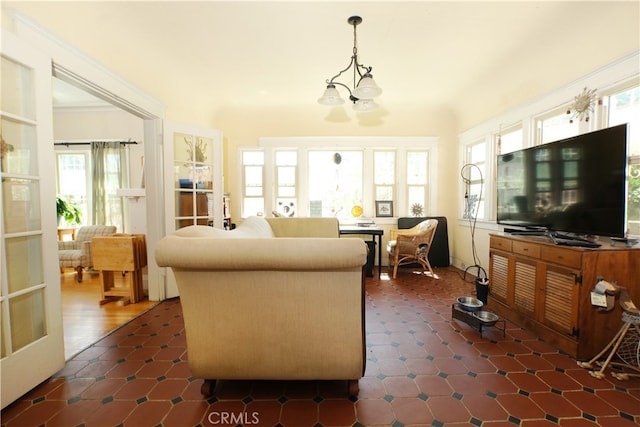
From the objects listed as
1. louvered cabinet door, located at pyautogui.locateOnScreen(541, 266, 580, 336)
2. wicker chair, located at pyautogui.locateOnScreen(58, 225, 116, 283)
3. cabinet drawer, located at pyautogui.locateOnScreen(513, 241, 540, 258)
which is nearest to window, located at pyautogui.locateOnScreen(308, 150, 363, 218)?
cabinet drawer, located at pyautogui.locateOnScreen(513, 241, 540, 258)

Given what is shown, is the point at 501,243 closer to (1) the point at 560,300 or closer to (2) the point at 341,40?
(1) the point at 560,300

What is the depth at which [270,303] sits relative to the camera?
136 centimetres

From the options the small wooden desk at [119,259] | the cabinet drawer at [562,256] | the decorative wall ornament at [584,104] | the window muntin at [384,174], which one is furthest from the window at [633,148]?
the small wooden desk at [119,259]

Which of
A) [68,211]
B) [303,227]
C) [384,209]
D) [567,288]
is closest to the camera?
[567,288]

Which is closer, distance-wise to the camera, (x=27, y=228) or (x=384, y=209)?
(x=27, y=228)

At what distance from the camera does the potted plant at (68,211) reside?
416 centimetres

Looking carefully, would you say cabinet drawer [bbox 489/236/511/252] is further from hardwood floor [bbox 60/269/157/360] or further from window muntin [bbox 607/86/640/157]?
hardwood floor [bbox 60/269/157/360]

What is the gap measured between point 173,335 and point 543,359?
2956 mm

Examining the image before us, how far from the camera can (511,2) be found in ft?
6.81

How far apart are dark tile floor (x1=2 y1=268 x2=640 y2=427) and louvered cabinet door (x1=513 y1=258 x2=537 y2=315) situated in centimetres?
25

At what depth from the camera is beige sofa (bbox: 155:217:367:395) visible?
124 cm

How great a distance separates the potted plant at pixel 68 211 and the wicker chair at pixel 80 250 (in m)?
0.56

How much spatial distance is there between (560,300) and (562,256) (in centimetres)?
34

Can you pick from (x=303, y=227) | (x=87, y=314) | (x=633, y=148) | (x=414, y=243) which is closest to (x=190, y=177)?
(x=303, y=227)
